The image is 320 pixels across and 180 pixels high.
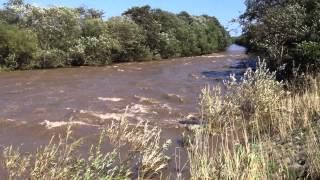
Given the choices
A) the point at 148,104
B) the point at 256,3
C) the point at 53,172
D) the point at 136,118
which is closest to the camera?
the point at 53,172

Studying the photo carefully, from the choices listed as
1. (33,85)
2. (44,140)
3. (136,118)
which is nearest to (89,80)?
(33,85)

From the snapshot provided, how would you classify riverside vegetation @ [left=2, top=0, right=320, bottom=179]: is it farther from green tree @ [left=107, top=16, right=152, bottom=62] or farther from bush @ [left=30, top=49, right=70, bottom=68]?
green tree @ [left=107, top=16, right=152, bottom=62]

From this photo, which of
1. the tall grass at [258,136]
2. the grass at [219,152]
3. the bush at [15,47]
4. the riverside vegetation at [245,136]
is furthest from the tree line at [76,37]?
the grass at [219,152]

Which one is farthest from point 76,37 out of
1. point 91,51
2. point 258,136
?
point 258,136

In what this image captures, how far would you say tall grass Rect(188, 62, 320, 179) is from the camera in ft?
20.4

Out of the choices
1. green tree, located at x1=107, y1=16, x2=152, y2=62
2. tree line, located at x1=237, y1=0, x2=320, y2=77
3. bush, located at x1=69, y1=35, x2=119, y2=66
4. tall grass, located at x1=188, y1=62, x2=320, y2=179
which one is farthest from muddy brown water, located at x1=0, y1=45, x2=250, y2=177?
green tree, located at x1=107, y1=16, x2=152, y2=62

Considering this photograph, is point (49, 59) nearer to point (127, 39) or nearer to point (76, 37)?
point (76, 37)

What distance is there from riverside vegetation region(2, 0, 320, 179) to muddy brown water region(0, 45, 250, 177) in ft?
4.16

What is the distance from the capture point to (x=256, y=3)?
90.6 feet

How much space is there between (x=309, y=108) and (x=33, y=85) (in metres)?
13.9

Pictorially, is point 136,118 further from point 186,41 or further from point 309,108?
point 186,41

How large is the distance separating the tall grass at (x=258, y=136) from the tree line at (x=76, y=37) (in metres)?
20.6

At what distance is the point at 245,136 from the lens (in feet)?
22.2

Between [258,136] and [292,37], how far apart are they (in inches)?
463
